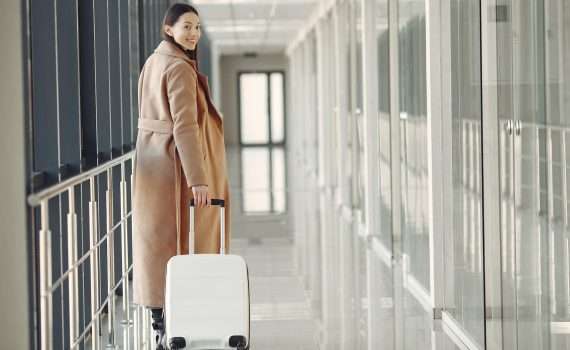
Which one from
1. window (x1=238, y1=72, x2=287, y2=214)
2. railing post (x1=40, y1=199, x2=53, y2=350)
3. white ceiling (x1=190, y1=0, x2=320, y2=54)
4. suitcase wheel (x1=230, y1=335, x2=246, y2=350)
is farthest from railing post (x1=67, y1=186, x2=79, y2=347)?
window (x1=238, y1=72, x2=287, y2=214)

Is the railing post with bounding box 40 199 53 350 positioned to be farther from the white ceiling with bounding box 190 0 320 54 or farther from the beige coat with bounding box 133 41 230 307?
the white ceiling with bounding box 190 0 320 54

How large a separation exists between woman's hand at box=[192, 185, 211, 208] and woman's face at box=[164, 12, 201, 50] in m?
0.74

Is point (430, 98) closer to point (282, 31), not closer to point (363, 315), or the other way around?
point (363, 315)

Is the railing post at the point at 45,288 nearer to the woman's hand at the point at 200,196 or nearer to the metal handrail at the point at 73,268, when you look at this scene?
the metal handrail at the point at 73,268

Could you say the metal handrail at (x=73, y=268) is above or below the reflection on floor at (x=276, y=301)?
above

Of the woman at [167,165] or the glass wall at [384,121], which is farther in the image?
the glass wall at [384,121]

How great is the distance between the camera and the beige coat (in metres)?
5.06

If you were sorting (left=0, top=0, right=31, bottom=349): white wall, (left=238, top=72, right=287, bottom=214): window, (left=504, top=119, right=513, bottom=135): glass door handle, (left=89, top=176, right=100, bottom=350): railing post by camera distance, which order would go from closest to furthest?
1. (left=0, top=0, right=31, bottom=349): white wall
2. (left=504, top=119, right=513, bottom=135): glass door handle
3. (left=89, top=176, right=100, bottom=350): railing post
4. (left=238, top=72, right=287, bottom=214): window

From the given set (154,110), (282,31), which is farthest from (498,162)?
(282,31)

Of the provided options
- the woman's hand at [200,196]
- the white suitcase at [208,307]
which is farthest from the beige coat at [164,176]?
the white suitcase at [208,307]

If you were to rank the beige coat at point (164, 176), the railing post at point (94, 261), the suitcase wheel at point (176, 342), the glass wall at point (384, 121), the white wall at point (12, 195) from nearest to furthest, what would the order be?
the white wall at point (12, 195)
the suitcase wheel at point (176, 342)
the railing post at point (94, 261)
the beige coat at point (164, 176)
the glass wall at point (384, 121)

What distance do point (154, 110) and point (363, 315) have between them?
2219 mm

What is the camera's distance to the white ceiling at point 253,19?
16.9 meters

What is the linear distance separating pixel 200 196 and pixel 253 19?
16128 millimetres
